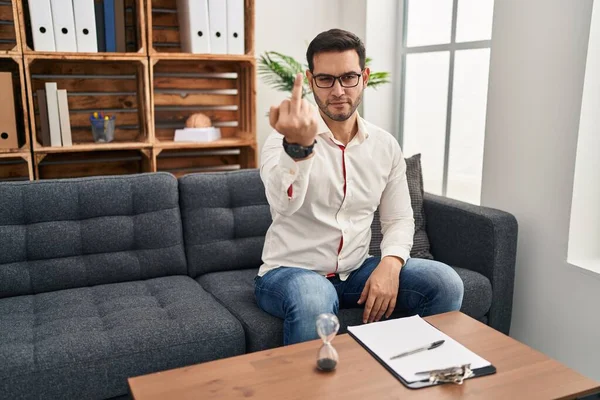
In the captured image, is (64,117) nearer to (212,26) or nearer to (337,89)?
(212,26)

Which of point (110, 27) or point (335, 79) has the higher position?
point (110, 27)

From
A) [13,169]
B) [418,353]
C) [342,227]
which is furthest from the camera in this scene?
A: [13,169]

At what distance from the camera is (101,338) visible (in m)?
1.64

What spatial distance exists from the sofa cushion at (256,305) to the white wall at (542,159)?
0.29 meters

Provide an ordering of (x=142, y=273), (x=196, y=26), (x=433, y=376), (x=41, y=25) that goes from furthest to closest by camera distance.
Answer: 1. (x=196, y=26)
2. (x=41, y=25)
3. (x=142, y=273)
4. (x=433, y=376)

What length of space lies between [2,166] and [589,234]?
2.63 meters

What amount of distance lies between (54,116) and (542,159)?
209 cm

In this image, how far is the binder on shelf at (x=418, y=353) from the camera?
1.21 metres

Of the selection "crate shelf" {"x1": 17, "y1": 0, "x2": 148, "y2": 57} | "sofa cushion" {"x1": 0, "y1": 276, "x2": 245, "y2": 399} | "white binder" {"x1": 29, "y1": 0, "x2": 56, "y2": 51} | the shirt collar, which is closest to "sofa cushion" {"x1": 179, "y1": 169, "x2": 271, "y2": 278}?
"sofa cushion" {"x1": 0, "y1": 276, "x2": 245, "y2": 399}

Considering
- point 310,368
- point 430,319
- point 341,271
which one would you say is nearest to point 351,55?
point 341,271

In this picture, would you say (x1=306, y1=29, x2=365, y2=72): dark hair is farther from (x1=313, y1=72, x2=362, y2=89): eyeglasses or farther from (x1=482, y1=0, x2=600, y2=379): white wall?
(x1=482, y1=0, x2=600, y2=379): white wall

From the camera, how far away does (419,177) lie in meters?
2.41

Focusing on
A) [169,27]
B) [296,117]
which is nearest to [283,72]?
[169,27]

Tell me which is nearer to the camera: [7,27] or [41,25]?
[41,25]
